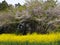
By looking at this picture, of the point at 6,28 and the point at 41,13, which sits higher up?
the point at 41,13

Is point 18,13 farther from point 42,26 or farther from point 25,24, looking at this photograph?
point 42,26

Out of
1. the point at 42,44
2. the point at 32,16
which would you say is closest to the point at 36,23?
the point at 32,16

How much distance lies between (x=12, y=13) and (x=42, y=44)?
10.9 m

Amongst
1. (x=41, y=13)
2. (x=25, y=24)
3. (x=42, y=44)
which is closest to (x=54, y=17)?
(x=41, y=13)

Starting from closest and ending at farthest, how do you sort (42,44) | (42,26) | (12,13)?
(42,44)
(42,26)
(12,13)

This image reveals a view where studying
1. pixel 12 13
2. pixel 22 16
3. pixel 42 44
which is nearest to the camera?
pixel 42 44

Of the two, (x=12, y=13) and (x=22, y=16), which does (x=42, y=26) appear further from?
(x=12, y=13)

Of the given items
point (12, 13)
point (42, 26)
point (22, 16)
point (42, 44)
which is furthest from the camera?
point (12, 13)

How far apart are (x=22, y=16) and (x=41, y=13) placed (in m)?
1.36

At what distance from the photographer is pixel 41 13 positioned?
17000 mm

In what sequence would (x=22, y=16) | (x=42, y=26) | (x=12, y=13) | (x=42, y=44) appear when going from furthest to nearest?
(x=12, y=13) < (x=22, y=16) < (x=42, y=26) < (x=42, y=44)

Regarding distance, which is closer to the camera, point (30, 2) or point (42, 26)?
point (42, 26)

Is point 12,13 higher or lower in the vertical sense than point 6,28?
higher

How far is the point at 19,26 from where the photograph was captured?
16750 mm
